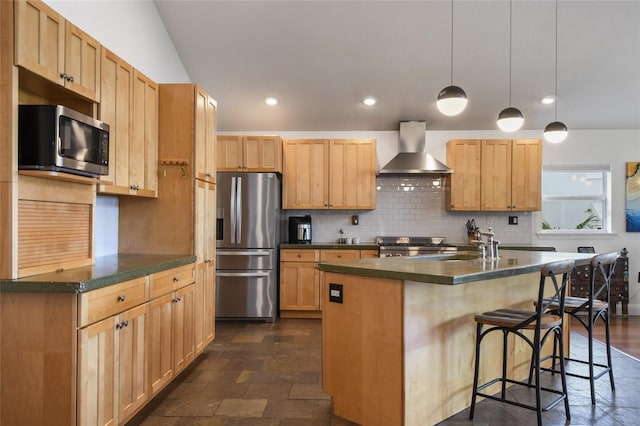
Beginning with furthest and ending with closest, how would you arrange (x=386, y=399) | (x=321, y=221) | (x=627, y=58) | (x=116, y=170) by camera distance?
1. (x=321, y=221)
2. (x=627, y=58)
3. (x=116, y=170)
4. (x=386, y=399)

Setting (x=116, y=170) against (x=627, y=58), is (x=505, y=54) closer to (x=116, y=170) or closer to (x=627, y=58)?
(x=627, y=58)

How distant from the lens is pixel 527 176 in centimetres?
565

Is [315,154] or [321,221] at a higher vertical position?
[315,154]

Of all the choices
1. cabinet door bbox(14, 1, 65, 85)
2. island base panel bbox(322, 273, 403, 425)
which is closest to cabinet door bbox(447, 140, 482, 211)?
island base panel bbox(322, 273, 403, 425)

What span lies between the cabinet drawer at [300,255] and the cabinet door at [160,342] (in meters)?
2.46

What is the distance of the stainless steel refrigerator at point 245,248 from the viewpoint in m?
5.20

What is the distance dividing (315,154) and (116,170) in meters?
3.23

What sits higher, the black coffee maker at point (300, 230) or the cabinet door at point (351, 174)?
the cabinet door at point (351, 174)

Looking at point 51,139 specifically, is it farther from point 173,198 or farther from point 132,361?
point 173,198

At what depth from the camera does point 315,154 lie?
5.80 meters

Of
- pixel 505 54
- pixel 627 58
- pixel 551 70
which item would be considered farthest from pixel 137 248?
pixel 627 58

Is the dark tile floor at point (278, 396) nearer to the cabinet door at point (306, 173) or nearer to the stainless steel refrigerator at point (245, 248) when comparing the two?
the stainless steel refrigerator at point (245, 248)

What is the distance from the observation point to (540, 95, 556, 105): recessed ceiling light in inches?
207

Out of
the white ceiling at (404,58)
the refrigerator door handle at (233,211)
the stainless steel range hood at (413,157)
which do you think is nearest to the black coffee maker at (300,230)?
the refrigerator door handle at (233,211)
